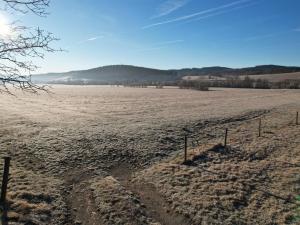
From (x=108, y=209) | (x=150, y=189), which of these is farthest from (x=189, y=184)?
(x=108, y=209)

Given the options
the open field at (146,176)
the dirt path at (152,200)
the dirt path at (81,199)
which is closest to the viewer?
→ the dirt path at (81,199)

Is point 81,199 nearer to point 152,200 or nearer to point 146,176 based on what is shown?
point 152,200

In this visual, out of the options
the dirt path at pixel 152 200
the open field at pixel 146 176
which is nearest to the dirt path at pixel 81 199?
the open field at pixel 146 176

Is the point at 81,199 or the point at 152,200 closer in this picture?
the point at 81,199

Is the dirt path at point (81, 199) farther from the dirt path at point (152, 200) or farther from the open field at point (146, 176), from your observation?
the dirt path at point (152, 200)

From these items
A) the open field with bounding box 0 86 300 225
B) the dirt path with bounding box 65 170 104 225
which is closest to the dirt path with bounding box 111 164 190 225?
the open field with bounding box 0 86 300 225

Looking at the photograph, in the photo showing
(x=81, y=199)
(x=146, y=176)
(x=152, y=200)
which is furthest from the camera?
(x=146, y=176)

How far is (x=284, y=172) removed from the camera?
730 inches

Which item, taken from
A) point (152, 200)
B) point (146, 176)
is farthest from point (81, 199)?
point (146, 176)

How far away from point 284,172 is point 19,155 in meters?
15.9

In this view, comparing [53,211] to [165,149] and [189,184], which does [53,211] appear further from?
[165,149]

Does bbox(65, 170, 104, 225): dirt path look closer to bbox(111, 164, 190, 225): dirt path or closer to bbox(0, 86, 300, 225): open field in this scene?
bbox(0, 86, 300, 225): open field

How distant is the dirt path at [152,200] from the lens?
1249 cm

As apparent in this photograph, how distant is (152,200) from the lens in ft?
46.6
